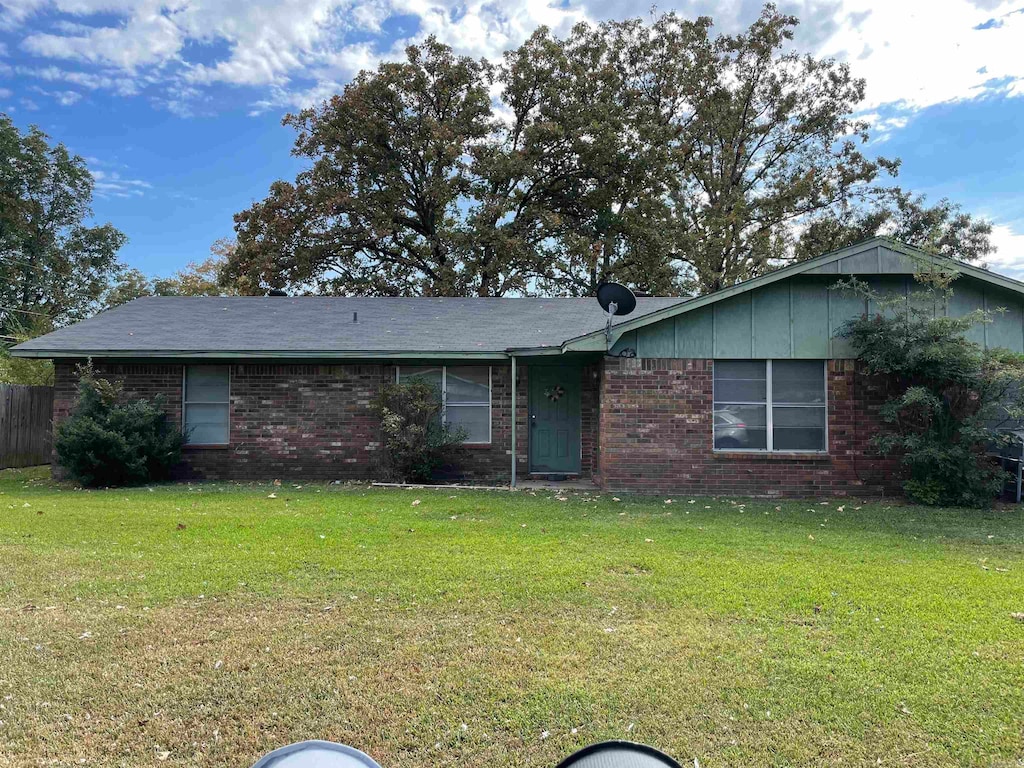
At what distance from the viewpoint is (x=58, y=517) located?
8.09 meters

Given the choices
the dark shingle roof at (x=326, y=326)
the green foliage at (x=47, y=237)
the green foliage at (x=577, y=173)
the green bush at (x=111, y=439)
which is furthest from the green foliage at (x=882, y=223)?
the green foliage at (x=47, y=237)

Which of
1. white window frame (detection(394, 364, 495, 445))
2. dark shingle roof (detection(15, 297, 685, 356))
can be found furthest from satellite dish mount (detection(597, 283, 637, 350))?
white window frame (detection(394, 364, 495, 445))

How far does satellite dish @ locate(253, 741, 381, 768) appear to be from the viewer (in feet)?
5.43

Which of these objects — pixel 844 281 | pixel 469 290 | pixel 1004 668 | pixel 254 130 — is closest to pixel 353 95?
pixel 254 130

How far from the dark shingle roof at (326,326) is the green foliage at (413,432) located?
797 millimetres

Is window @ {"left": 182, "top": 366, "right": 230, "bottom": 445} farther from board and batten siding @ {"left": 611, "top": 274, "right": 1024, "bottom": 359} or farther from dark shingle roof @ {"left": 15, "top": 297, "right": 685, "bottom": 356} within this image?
board and batten siding @ {"left": 611, "top": 274, "right": 1024, "bottom": 359}

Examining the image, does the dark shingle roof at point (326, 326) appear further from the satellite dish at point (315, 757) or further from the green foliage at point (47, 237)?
the green foliage at point (47, 237)

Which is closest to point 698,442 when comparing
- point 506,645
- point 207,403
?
point 506,645

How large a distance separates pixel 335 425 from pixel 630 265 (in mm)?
15780

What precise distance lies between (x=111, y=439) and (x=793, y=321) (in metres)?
11.4

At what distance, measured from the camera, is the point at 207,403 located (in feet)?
41.5

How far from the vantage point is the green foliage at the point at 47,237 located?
2948 cm

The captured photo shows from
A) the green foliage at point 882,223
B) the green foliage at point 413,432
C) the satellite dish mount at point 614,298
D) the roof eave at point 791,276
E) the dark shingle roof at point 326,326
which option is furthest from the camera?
the green foliage at point 882,223

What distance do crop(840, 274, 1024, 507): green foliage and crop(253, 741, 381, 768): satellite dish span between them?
30.9 feet
